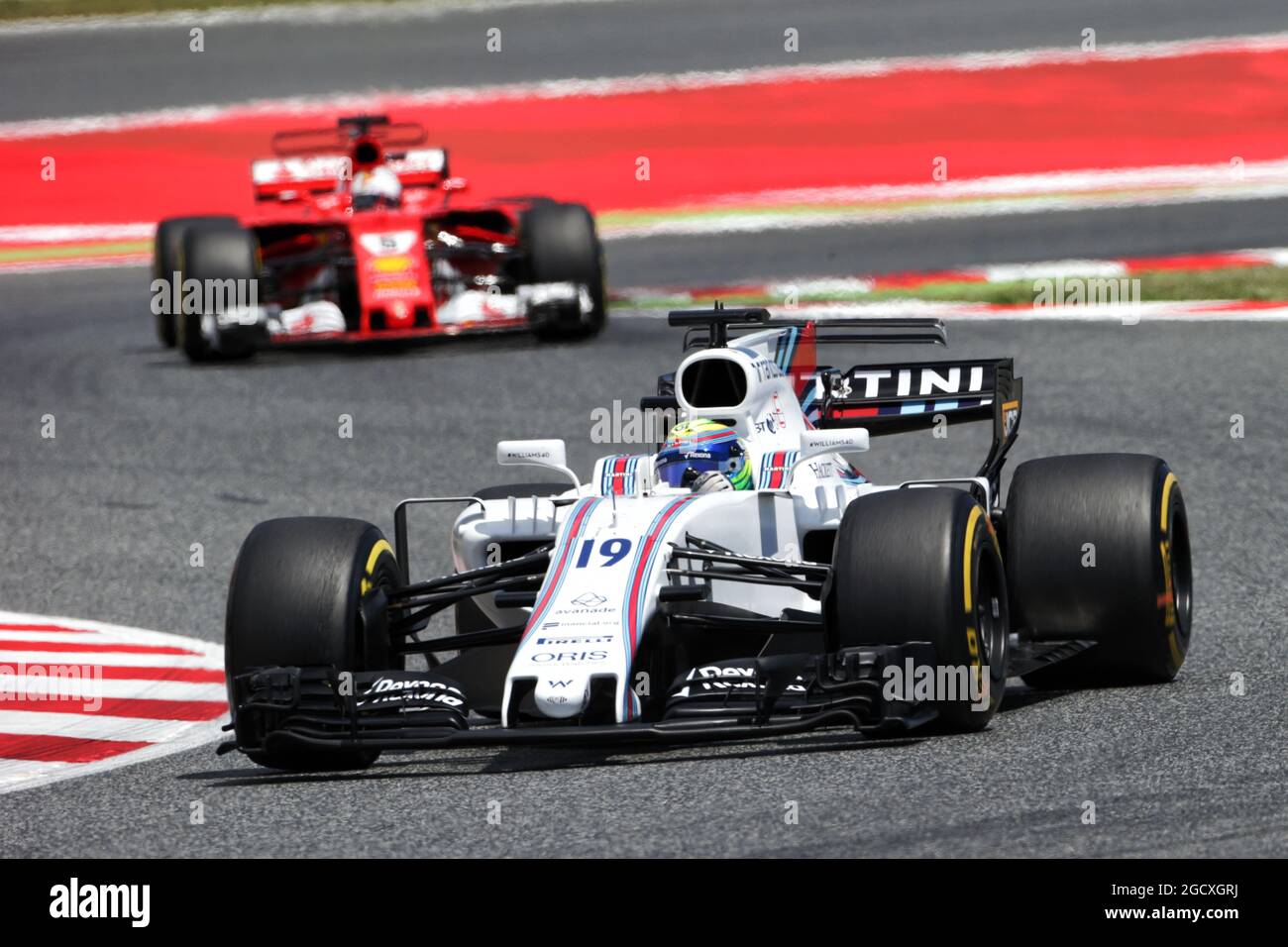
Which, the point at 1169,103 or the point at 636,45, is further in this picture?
the point at 636,45

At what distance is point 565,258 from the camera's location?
1786cm

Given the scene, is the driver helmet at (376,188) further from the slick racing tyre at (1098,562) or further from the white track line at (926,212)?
the slick racing tyre at (1098,562)

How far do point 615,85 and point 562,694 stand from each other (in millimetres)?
22158

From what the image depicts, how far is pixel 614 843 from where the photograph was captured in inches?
254

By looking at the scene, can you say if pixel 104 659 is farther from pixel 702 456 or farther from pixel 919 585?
pixel 919 585

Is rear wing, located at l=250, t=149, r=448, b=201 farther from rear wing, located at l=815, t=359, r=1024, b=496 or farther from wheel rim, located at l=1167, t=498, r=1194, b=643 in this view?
wheel rim, located at l=1167, t=498, r=1194, b=643

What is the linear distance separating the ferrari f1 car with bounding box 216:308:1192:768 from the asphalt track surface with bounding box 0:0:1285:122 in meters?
20.7

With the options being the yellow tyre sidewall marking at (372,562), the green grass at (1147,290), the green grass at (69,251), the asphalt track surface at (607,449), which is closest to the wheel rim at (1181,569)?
the asphalt track surface at (607,449)

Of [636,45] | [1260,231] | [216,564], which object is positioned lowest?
[216,564]

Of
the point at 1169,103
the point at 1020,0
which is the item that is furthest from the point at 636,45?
the point at 1169,103

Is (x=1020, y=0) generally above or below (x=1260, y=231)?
above

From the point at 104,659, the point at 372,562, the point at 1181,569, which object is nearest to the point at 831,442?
the point at 1181,569

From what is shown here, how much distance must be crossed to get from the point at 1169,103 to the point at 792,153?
4130 mm
